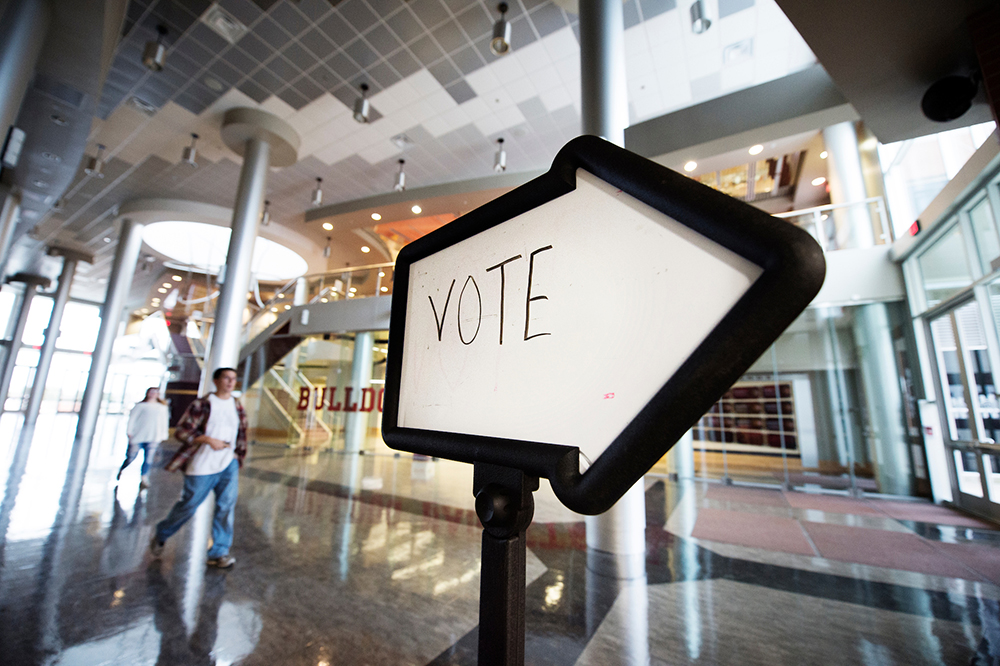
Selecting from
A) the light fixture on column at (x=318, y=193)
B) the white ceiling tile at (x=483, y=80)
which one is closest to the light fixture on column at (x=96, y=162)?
the light fixture on column at (x=318, y=193)

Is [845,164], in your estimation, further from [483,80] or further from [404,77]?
[404,77]

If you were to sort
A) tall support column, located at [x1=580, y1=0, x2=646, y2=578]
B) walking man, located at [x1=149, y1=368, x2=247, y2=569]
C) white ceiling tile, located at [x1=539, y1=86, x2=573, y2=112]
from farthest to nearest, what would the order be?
white ceiling tile, located at [x1=539, y1=86, x2=573, y2=112] → tall support column, located at [x1=580, y1=0, x2=646, y2=578] → walking man, located at [x1=149, y1=368, x2=247, y2=569]

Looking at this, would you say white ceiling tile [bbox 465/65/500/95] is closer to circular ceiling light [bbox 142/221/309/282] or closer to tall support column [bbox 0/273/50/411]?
circular ceiling light [bbox 142/221/309/282]

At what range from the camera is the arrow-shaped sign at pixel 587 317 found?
35 centimetres

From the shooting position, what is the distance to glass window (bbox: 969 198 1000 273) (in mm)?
4586

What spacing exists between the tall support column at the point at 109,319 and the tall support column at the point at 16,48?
10.1 metres

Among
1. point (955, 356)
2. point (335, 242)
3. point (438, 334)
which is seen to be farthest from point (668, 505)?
point (335, 242)

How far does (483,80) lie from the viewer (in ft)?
22.2

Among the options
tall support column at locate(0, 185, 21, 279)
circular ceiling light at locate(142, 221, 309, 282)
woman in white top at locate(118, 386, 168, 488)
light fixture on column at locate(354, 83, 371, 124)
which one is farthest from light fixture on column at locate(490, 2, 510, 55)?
circular ceiling light at locate(142, 221, 309, 282)

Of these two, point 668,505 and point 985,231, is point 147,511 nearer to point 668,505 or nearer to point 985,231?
point 668,505

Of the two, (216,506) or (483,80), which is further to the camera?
(483,80)

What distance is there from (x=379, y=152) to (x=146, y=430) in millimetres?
6239

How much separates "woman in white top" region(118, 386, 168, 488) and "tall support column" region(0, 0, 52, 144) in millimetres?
3525

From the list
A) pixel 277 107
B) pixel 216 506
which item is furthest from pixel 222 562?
pixel 277 107
